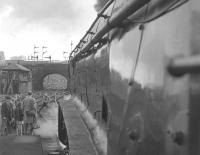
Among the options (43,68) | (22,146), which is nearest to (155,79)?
(22,146)

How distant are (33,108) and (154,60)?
10142 mm

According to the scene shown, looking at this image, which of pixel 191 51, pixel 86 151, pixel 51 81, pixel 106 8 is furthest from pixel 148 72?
pixel 51 81

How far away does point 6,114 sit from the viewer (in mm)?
12289

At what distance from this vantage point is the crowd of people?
38.4 feet

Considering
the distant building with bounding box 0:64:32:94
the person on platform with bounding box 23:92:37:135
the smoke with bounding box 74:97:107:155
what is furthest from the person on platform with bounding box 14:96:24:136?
the distant building with bounding box 0:64:32:94

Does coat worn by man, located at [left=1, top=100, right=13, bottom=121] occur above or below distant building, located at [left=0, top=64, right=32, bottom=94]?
below

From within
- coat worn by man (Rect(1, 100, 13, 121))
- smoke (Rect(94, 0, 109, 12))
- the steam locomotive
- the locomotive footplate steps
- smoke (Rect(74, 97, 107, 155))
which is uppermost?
smoke (Rect(94, 0, 109, 12))

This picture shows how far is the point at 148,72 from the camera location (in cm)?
196

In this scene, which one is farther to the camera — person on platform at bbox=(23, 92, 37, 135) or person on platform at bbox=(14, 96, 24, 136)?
person on platform at bbox=(14, 96, 24, 136)

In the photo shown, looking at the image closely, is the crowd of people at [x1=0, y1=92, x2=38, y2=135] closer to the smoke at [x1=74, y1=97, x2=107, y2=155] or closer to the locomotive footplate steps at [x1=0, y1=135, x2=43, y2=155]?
the locomotive footplate steps at [x1=0, y1=135, x2=43, y2=155]

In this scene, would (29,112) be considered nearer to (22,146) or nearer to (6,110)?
(6,110)

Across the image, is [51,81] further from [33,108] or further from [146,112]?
[146,112]

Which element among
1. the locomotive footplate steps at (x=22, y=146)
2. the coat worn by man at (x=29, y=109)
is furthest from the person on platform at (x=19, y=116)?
the locomotive footplate steps at (x=22, y=146)

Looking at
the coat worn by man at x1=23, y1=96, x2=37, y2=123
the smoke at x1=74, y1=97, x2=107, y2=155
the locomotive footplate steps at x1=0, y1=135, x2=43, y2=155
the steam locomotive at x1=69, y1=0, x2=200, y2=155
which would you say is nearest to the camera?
the steam locomotive at x1=69, y1=0, x2=200, y2=155
